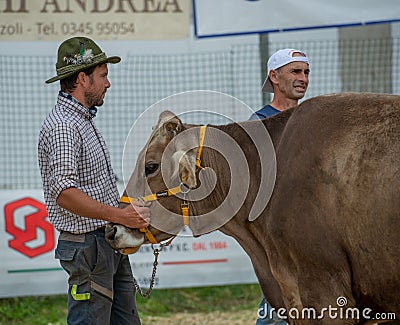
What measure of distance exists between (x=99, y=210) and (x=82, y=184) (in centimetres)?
27

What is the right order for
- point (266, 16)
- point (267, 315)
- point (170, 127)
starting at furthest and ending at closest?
point (266, 16) < point (267, 315) < point (170, 127)

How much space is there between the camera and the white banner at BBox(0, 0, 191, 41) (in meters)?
8.14

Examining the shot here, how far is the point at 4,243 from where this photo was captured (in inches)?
305

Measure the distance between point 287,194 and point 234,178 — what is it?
19.1 inches

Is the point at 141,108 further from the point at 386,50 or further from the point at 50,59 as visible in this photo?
the point at 386,50

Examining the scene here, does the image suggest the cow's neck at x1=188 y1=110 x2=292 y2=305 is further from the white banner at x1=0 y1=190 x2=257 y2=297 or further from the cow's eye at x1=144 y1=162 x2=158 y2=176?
the white banner at x1=0 y1=190 x2=257 y2=297

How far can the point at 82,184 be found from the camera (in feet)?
15.1

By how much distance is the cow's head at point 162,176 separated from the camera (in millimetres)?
4496

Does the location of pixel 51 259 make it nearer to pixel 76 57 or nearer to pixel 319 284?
pixel 76 57

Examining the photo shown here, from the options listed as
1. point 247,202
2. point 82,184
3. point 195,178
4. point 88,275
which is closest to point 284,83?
point 247,202

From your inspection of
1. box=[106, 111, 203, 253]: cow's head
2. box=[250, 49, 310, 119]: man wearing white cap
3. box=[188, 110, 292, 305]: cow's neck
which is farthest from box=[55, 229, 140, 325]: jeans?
box=[250, 49, 310, 119]: man wearing white cap

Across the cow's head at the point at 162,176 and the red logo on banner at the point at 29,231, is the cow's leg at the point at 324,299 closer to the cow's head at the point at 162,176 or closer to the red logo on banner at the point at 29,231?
the cow's head at the point at 162,176

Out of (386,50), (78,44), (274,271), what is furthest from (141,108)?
(274,271)

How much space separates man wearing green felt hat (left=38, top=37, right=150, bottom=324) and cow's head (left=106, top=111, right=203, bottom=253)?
0.09 metres
